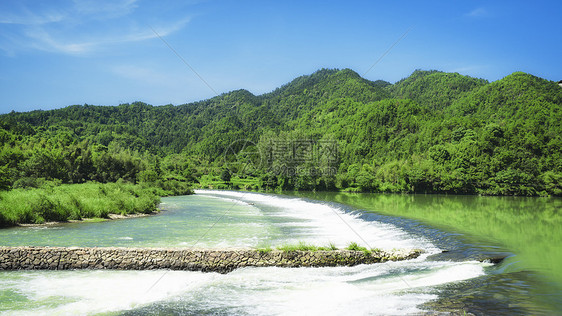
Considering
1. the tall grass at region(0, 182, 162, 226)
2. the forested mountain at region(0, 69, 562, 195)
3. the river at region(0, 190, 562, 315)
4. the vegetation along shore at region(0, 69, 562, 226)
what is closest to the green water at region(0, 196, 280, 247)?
the river at region(0, 190, 562, 315)

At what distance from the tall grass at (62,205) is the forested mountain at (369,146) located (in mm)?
6382

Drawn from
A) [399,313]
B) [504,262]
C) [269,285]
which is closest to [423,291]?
[399,313]

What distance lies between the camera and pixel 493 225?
76.3 feet

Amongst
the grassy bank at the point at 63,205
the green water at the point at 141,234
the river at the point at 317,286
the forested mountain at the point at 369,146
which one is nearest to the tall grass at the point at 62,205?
the grassy bank at the point at 63,205

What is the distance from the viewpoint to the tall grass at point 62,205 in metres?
20.6

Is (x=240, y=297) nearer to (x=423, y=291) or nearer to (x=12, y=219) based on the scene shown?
(x=423, y=291)

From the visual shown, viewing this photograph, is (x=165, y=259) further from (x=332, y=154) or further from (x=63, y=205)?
(x=332, y=154)

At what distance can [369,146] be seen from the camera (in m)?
123

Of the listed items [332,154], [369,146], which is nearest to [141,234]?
[332,154]

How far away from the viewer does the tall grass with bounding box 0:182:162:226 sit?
20562mm

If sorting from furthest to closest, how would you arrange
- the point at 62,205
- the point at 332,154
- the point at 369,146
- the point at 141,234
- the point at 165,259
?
the point at 369,146
the point at 332,154
the point at 62,205
the point at 141,234
the point at 165,259

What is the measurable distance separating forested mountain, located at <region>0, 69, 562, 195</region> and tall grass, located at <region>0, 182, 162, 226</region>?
6382mm

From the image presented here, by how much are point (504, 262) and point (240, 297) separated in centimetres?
935

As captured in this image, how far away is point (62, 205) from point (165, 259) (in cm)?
1469
